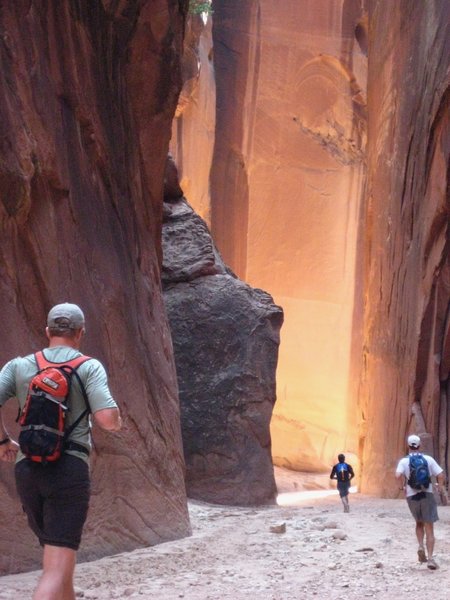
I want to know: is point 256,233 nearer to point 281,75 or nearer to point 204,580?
point 281,75

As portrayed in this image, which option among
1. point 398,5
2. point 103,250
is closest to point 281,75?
point 398,5

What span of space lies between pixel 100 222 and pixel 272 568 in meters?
3.36

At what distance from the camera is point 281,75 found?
1101 inches

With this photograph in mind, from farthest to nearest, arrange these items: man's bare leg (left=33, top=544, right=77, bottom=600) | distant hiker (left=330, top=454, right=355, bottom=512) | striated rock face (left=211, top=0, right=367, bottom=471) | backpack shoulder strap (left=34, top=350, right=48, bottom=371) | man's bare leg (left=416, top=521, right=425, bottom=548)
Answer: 1. striated rock face (left=211, top=0, right=367, bottom=471)
2. distant hiker (left=330, top=454, right=355, bottom=512)
3. man's bare leg (left=416, top=521, right=425, bottom=548)
4. backpack shoulder strap (left=34, top=350, right=48, bottom=371)
5. man's bare leg (left=33, top=544, right=77, bottom=600)

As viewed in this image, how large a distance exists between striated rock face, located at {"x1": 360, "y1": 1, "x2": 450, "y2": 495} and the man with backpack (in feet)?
37.1

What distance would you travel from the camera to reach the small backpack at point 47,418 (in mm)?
3480

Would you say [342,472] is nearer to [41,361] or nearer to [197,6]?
[41,361]

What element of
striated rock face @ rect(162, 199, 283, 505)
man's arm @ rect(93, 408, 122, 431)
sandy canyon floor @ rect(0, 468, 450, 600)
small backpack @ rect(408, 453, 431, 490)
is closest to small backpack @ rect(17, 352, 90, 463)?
man's arm @ rect(93, 408, 122, 431)

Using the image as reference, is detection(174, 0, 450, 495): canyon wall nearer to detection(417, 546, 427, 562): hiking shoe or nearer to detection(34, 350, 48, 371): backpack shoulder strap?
detection(417, 546, 427, 562): hiking shoe

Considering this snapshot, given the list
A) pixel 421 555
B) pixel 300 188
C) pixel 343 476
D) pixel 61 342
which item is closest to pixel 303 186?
pixel 300 188

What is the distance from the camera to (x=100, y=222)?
777 centimetres

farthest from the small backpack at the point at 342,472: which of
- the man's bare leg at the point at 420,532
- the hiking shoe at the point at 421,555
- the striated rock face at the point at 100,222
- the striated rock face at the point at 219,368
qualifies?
the hiking shoe at the point at 421,555

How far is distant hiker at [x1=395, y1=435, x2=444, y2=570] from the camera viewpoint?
666 cm

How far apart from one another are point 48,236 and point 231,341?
7615 mm
